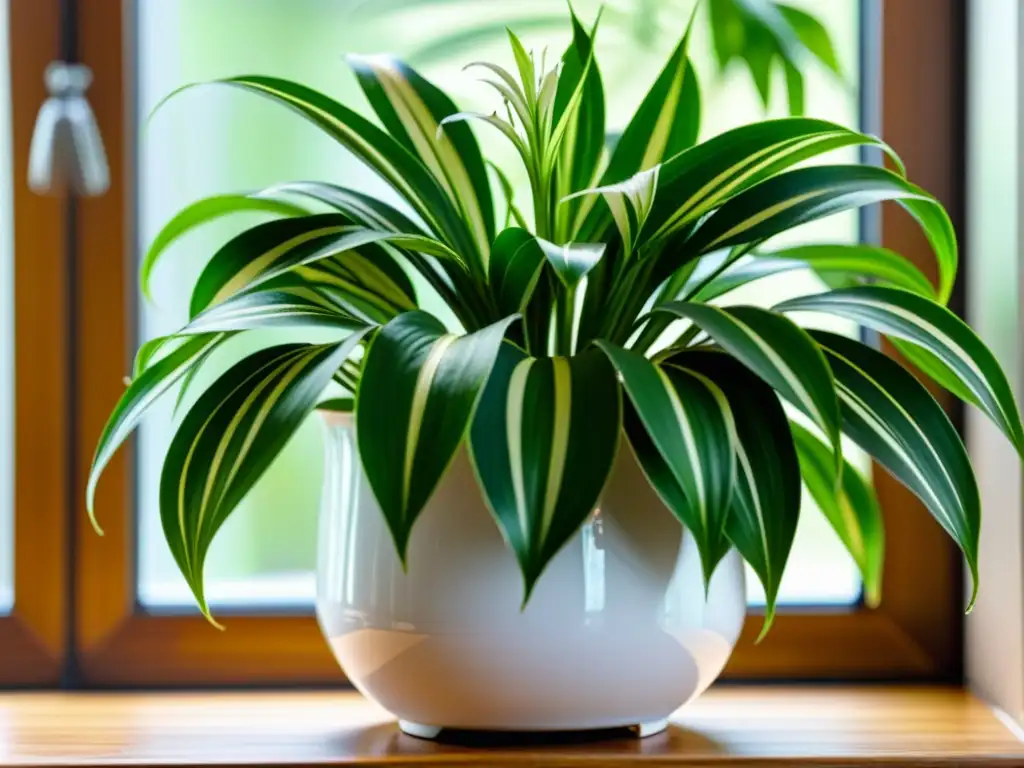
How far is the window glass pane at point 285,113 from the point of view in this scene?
4.25 feet

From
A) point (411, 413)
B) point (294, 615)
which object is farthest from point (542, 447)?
point (294, 615)

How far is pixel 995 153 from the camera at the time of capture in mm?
1164

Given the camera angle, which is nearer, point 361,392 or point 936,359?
point 361,392

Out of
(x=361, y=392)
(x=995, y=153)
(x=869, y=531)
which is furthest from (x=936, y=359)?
(x=361, y=392)

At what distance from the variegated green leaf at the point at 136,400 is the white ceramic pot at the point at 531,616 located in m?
0.16

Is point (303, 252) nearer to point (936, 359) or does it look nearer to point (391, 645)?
point (391, 645)

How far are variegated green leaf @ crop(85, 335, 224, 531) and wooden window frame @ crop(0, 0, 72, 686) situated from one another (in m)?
0.39

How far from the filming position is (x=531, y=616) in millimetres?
904

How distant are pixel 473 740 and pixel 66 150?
64cm

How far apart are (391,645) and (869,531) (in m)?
0.41

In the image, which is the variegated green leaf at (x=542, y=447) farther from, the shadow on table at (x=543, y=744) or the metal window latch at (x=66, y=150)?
the metal window latch at (x=66, y=150)

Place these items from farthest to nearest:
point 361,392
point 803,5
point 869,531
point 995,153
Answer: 1. point 803,5
2. point 995,153
3. point 869,531
4. point 361,392

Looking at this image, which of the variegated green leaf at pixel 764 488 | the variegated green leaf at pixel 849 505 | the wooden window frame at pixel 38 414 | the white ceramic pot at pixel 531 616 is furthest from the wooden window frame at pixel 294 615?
the variegated green leaf at pixel 764 488

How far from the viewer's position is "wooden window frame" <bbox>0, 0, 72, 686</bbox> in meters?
1.24
